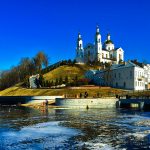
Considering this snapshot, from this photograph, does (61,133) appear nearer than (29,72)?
Yes

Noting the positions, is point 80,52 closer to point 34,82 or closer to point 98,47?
point 98,47

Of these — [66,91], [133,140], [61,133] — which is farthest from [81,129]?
[66,91]

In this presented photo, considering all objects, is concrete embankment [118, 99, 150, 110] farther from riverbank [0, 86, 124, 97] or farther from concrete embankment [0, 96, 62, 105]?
concrete embankment [0, 96, 62, 105]

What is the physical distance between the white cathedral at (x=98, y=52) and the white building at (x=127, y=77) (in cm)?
4158

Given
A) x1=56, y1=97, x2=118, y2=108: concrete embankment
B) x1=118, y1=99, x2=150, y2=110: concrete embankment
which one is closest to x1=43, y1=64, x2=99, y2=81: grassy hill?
x1=56, y1=97, x2=118, y2=108: concrete embankment

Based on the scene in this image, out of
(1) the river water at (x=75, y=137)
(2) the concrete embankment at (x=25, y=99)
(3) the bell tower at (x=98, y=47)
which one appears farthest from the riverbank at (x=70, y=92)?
(1) the river water at (x=75, y=137)

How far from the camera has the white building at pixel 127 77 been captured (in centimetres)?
12144

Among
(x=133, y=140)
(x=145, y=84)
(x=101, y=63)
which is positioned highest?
(x=101, y=63)

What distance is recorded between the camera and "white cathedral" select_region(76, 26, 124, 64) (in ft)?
600

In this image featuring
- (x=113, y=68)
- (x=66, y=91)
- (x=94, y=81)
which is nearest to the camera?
(x=66, y=91)

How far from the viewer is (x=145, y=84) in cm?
12750

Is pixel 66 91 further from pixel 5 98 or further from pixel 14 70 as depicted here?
pixel 14 70

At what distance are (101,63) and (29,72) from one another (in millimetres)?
35773

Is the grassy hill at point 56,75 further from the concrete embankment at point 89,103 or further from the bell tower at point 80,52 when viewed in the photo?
the concrete embankment at point 89,103
